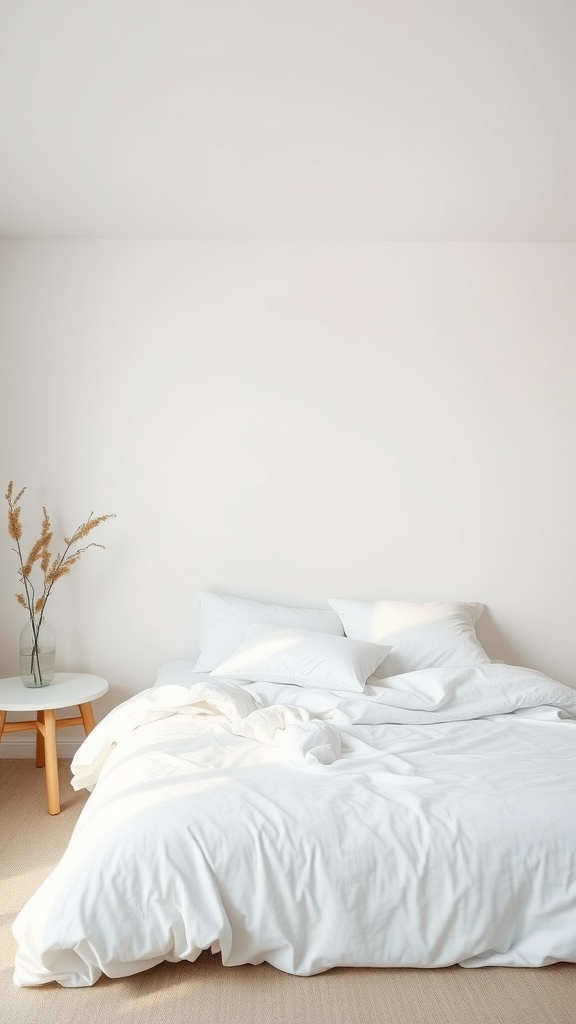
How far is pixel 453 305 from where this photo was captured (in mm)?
4160

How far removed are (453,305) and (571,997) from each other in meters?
3.09

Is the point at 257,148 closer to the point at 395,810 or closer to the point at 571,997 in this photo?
the point at 395,810

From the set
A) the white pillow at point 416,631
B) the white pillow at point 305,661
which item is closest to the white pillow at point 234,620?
the white pillow at point 416,631

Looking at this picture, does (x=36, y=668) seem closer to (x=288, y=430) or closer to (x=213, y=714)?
(x=213, y=714)

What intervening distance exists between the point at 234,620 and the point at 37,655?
35.6 inches

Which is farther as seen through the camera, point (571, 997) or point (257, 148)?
point (257, 148)

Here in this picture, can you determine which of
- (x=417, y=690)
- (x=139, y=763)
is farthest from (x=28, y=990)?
(x=417, y=690)

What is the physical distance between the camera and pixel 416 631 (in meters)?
3.74

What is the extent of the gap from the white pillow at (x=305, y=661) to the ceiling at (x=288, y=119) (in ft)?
6.30

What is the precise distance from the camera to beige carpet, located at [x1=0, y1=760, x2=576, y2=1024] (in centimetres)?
202

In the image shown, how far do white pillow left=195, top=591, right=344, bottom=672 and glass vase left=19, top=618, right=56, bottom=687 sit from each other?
672mm

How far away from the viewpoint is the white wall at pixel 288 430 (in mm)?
4098

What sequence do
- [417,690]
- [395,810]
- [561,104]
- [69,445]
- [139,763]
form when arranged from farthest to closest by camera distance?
1. [69,445]
2. [417,690]
3. [561,104]
4. [139,763]
5. [395,810]

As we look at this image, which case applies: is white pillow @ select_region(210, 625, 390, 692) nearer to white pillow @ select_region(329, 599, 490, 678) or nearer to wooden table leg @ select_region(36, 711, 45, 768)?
white pillow @ select_region(329, 599, 490, 678)
